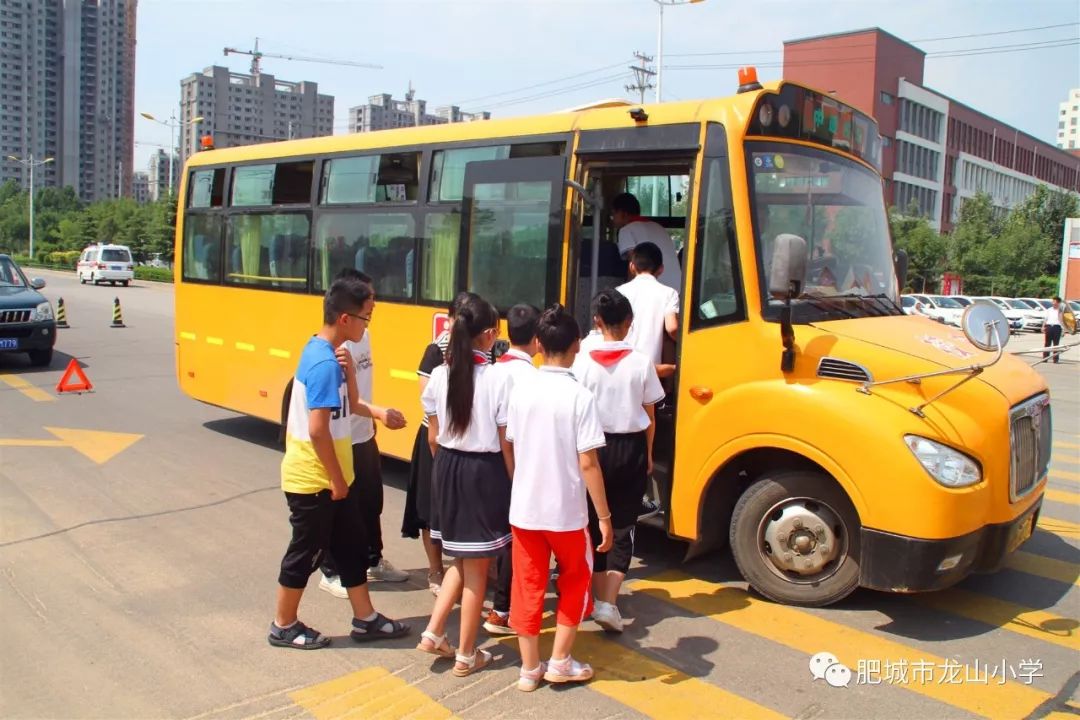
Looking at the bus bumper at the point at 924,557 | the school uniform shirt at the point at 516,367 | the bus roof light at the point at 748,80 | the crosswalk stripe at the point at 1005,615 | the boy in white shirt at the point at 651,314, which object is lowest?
the crosswalk stripe at the point at 1005,615

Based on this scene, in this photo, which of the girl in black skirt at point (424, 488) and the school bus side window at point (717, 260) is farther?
the school bus side window at point (717, 260)

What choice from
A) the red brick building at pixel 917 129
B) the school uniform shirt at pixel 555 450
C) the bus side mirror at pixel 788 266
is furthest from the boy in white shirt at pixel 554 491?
the red brick building at pixel 917 129

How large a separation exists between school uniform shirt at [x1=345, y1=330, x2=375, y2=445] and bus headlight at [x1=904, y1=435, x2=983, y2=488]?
300 cm

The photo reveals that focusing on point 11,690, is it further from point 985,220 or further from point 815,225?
point 985,220

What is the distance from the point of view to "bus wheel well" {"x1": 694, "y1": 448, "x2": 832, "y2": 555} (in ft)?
17.6

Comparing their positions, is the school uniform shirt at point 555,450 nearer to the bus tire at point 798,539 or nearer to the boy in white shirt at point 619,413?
the boy in white shirt at point 619,413

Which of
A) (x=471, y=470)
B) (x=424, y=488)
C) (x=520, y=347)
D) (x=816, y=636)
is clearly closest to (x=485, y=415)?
(x=471, y=470)

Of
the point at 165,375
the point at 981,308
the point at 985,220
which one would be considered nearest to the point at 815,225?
the point at 981,308

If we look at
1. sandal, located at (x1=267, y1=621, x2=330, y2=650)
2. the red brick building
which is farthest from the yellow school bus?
the red brick building

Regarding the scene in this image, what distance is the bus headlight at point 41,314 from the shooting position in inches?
565

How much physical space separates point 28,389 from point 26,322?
7.01 ft

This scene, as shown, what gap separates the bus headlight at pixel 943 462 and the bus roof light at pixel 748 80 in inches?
93.2

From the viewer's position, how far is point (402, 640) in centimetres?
474

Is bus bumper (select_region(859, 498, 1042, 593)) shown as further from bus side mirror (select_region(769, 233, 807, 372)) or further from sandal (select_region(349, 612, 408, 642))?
sandal (select_region(349, 612, 408, 642))
